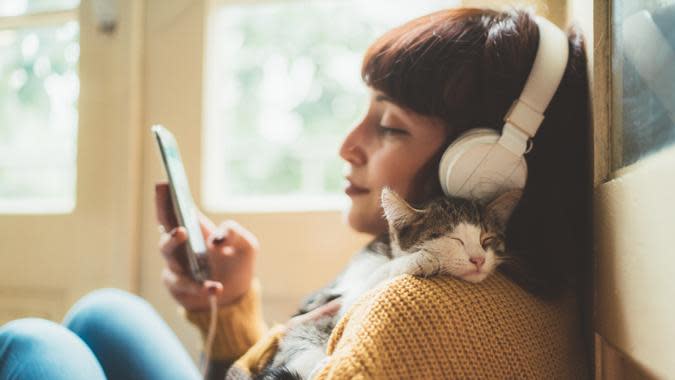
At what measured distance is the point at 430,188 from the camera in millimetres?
642

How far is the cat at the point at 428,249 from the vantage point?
1.68 ft

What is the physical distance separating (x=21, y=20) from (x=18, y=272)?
592 millimetres

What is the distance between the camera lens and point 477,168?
1.81 feet

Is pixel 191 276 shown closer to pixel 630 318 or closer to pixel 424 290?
pixel 424 290

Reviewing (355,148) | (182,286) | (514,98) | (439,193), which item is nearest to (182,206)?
(182,286)

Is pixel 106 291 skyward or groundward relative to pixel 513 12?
groundward

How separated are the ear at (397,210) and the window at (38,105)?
2.97ft

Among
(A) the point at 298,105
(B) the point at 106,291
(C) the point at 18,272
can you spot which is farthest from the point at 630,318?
(C) the point at 18,272

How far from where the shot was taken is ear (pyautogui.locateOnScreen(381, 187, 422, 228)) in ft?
1.83

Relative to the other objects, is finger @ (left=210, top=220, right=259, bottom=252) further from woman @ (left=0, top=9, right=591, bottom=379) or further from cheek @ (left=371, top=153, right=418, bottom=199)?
cheek @ (left=371, top=153, right=418, bottom=199)

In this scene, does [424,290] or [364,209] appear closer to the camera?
[424,290]

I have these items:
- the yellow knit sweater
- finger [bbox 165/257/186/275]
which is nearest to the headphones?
the yellow knit sweater

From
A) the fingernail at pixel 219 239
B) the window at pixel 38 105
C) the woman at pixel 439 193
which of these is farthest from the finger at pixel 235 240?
the window at pixel 38 105

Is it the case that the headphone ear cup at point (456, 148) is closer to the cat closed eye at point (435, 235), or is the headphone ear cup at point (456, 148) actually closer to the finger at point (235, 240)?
the cat closed eye at point (435, 235)
